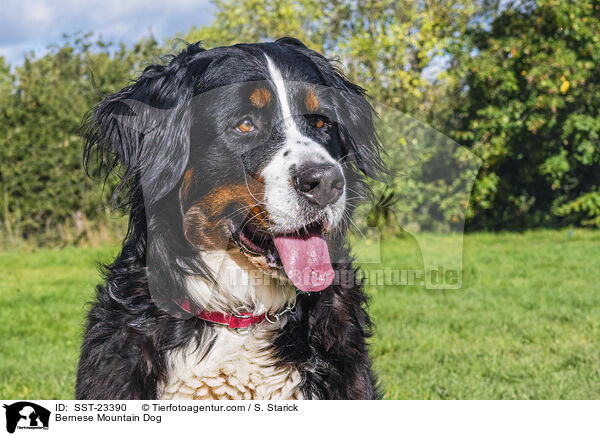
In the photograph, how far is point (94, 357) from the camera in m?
2.31

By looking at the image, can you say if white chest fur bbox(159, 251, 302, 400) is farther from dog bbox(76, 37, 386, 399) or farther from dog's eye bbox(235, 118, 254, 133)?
dog's eye bbox(235, 118, 254, 133)

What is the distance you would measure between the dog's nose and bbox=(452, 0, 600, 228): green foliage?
245 inches

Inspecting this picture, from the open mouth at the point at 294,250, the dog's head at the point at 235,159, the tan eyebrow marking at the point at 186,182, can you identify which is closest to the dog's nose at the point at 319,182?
the dog's head at the point at 235,159

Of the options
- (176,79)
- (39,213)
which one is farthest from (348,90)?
(39,213)

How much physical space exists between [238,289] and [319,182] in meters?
0.61

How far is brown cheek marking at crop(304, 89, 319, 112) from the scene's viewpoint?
2320mm

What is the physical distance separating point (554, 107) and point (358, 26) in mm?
3876

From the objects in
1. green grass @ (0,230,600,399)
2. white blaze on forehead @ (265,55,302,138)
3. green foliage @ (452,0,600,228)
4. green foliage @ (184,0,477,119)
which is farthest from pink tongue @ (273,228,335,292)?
green foliage @ (452,0,600,228)

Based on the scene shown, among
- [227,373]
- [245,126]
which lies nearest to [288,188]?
[245,126]

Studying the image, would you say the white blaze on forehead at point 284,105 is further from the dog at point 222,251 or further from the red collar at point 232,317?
the red collar at point 232,317

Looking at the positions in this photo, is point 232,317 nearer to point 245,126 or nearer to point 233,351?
point 233,351
